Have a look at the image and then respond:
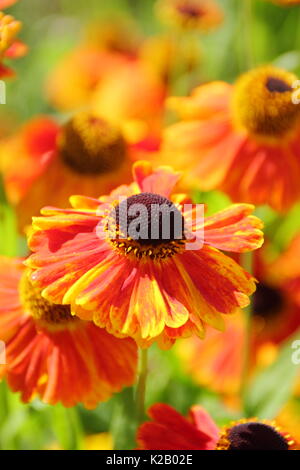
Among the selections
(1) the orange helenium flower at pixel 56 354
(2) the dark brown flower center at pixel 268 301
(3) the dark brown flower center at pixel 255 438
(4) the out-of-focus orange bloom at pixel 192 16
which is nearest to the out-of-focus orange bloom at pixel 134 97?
(4) the out-of-focus orange bloom at pixel 192 16

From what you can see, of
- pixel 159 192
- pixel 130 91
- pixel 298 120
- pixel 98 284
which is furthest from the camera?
pixel 130 91

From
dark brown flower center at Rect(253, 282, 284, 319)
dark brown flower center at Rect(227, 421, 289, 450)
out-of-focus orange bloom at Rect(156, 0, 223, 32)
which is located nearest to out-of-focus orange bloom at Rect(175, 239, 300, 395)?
dark brown flower center at Rect(253, 282, 284, 319)

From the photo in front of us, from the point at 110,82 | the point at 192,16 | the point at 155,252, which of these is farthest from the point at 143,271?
the point at 110,82

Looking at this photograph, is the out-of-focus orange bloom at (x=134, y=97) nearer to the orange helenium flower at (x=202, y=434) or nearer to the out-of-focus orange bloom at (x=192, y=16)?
the out-of-focus orange bloom at (x=192, y=16)

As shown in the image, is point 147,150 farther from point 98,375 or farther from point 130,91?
point 130,91

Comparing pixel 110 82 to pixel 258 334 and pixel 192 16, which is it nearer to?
pixel 192 16
